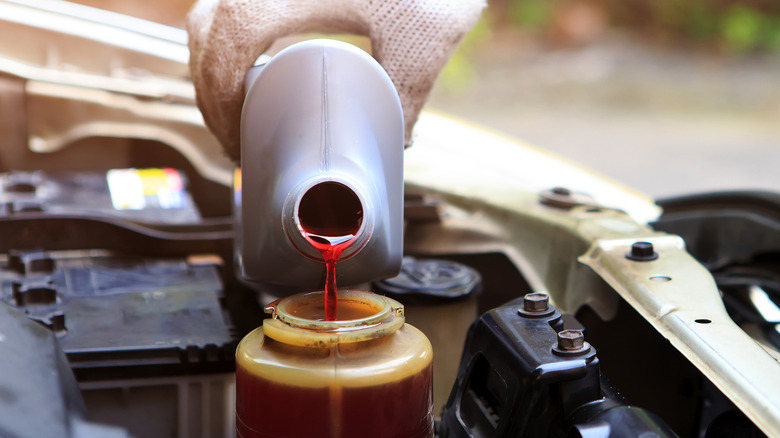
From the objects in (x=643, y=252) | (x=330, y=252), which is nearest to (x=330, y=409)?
(x=330, y=252)

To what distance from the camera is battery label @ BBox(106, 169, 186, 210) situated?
1570mm

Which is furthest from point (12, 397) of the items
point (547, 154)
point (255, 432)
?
point (547, 154)

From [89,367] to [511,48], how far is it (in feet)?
29.3

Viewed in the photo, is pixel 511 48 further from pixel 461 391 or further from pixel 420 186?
pixel 461 391

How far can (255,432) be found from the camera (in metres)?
0.77

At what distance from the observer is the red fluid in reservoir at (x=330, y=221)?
831mm

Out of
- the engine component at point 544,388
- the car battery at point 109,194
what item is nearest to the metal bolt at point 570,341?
the engine component at point 544,388

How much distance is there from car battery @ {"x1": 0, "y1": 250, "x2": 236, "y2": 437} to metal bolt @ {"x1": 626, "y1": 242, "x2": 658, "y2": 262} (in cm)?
51

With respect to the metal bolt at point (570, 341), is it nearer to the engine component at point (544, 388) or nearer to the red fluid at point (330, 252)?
the engine component at point (544, 388)

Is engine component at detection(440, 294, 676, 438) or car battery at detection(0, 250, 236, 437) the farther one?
car battery at detection(0, 250, 236, 437)

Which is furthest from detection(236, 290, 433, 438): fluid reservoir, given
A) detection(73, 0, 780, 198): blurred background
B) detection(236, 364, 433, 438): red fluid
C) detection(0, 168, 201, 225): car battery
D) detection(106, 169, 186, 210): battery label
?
detection(73, 0, 780, 198): blurred background

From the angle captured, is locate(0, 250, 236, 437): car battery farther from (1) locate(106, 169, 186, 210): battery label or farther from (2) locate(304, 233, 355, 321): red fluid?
(1) locate(106, 169, 186, 210): battery label

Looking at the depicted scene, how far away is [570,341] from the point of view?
74 cm

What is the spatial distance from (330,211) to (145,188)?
883 millimetres
